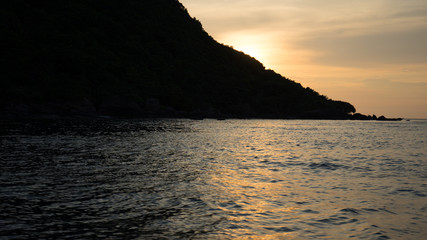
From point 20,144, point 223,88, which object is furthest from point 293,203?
point 223,88

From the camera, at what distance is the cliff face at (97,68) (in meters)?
102

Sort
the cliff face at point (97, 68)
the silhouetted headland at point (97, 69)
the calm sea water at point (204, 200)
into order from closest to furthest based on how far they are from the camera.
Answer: the calm sea water at point (204, 200), the silhouetted headland at point (97, 69), the cliff face at point (97, 68)

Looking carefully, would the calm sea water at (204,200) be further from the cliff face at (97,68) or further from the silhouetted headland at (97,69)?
the cliff face at (97,68)

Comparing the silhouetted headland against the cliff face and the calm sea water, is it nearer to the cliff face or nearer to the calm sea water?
the cliff face

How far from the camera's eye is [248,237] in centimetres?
1034

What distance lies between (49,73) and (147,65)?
60012 millimetres

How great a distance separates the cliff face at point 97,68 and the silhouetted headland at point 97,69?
0.27 metres

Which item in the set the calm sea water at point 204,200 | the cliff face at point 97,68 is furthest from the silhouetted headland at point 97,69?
the calm sea water at point 204,200

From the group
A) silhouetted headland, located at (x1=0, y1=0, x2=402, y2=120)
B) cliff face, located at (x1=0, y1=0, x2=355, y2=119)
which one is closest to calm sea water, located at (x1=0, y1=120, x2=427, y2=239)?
silhouetted headland, located at (x1=0, y1=0, x2=402, y2=120)

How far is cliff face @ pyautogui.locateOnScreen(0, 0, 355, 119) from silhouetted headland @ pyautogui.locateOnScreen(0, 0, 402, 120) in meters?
0.27

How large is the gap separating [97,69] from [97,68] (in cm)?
59

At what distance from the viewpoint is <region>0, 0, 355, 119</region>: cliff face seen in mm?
101625

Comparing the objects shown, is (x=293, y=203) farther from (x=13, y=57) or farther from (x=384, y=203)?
(x=13, y=57)

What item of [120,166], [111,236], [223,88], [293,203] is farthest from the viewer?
[223,88]
